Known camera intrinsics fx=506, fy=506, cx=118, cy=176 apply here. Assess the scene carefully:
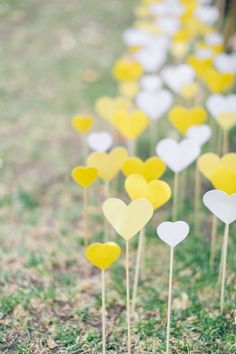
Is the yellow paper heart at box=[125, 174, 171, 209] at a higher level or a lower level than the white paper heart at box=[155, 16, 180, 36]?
lower

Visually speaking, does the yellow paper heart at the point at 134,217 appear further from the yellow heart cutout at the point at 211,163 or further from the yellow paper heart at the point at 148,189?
the yellow heart cutout at the point at 211,163

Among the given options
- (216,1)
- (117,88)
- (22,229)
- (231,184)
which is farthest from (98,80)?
(231,184)

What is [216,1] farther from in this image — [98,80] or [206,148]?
[206,148]

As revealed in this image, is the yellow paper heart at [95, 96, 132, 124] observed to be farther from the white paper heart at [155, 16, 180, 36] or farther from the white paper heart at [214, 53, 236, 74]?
the white paper heart at [155, 16, 180, 36]

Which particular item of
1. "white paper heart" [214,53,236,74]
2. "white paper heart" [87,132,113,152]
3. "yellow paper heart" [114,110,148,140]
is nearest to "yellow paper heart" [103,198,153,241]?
"white paper heart" [87,132,113,152]

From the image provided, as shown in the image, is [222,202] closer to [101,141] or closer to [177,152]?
[177,152]

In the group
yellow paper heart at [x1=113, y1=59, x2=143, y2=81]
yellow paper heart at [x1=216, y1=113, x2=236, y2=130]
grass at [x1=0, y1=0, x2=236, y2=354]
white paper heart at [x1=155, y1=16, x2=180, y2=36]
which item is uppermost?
white paper heart at [x1=155, y1=16, x2=180, y2=36]
